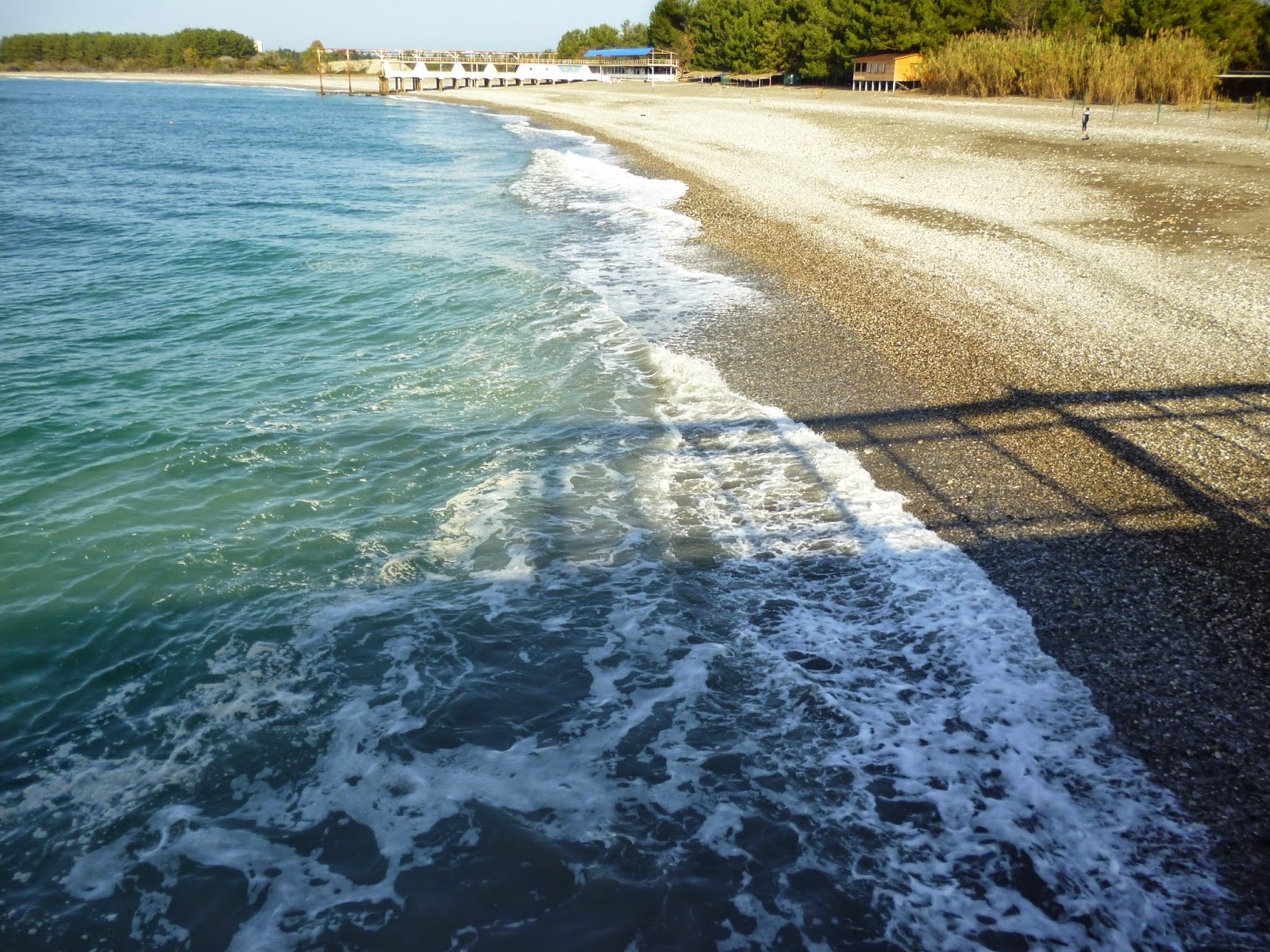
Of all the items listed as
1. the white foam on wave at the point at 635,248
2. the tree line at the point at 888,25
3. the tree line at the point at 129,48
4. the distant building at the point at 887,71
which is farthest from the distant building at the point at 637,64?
the tree line at the point at 129,48

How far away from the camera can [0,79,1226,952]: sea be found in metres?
3.77

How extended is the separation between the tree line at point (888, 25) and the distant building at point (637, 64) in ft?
7.46

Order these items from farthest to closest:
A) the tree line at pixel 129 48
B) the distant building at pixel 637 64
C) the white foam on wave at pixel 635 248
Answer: the tree line at pixel 129 48
the distant building at pixel 637 64
the white foam on wave at pixel 635 248

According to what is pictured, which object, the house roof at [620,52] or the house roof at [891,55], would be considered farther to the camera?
the house roof at [620,52]

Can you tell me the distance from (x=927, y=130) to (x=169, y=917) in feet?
99.5

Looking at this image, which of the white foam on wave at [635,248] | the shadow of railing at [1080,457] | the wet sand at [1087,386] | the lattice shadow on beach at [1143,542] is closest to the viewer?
the lattice shadow on beach at [1143,542]

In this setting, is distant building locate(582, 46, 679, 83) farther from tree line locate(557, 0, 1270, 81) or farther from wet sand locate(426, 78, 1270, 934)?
wet sand locate(426, 78, 1270, 934)

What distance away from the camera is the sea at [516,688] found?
12.4 ft

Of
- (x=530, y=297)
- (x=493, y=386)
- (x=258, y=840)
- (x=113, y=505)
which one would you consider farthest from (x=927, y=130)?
(x=258, y=840)

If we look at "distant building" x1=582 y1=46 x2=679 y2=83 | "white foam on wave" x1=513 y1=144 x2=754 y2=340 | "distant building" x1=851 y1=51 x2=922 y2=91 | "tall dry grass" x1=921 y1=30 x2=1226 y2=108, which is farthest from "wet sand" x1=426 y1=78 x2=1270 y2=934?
"distant building" x1=582 y1=46 x2=679 y2=83

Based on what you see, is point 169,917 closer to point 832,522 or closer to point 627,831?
point 627,831

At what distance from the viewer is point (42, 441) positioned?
8742 millimetres

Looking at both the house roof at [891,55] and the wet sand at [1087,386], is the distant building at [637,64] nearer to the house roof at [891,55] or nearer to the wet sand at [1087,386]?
the house roof at [891,55]

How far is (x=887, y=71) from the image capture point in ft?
160
